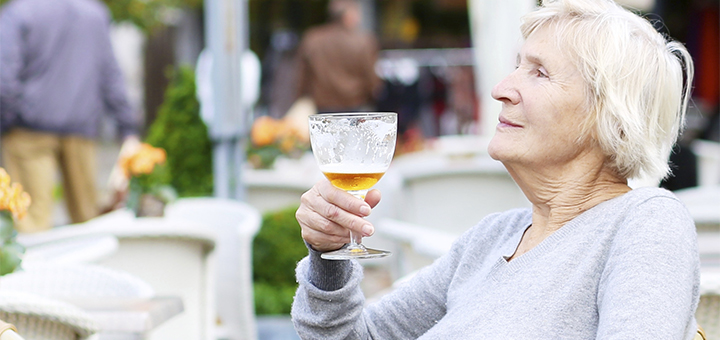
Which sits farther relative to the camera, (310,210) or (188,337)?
(188,337)

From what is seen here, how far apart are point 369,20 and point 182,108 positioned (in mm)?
9364

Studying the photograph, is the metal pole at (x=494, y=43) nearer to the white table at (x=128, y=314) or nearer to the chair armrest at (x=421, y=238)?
the chair armrest at (x=421, y=238)

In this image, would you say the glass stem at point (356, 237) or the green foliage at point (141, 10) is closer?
the glass stem at point (356, 237)

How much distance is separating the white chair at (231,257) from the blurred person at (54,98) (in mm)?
1487

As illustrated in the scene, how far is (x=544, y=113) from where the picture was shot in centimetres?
162

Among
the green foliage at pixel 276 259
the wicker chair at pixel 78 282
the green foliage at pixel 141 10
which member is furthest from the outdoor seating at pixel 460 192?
the green foliage at pixel 141 10

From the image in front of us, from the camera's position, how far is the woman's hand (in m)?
1.49

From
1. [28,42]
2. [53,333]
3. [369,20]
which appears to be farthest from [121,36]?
[53,333]

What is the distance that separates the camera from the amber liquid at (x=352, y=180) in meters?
1.48

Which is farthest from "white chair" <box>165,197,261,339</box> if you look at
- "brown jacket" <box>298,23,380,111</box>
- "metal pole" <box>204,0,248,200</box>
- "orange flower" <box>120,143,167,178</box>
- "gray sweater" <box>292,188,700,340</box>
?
"brown jacket" <box>298,23,380,111</box>

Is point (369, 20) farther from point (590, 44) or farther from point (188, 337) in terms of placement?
point (590, 44)

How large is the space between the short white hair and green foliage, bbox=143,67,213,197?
3760 millimetres

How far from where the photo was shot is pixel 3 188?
2119mm

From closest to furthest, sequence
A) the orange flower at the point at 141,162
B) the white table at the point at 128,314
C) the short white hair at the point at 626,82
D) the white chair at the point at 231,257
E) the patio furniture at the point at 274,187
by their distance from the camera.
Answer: the short white hair at the point at 626,82 → the white table at the point at 128,314 → the white chair at the point at 231,257 → the orange flower at the point at 141,162 → the patio furniture at the point at 274,187
